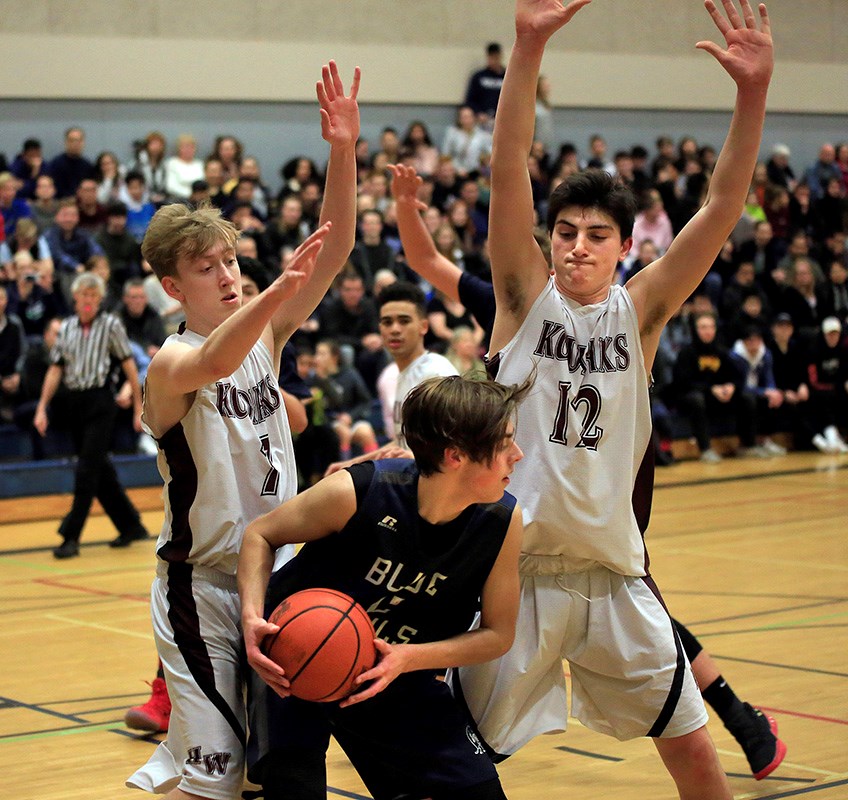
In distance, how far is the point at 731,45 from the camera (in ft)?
12.8

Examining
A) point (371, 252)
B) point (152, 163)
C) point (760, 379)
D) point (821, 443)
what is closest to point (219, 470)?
point (371, 252)

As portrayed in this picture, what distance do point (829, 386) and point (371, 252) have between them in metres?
5.61

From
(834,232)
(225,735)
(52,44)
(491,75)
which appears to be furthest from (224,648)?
(834,232)

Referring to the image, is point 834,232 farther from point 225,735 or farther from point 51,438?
point 225,735

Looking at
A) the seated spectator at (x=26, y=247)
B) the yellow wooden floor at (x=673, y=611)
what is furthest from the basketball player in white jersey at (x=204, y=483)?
the seated spectator at (x=26, y=247)

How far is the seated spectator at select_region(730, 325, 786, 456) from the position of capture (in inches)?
622

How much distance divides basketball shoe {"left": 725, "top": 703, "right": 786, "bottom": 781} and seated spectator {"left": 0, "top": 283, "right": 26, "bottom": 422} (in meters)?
8.53

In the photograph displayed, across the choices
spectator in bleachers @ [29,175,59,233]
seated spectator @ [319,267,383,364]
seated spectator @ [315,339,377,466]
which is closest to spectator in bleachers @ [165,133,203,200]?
spectator in bleachers @ [29,175,59,233]

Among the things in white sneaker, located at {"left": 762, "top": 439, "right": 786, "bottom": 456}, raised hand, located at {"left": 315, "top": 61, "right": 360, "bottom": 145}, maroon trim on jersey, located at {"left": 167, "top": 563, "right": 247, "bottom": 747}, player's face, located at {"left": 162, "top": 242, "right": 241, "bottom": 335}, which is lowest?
white sneaker, located at {"left": 762, "top": 439, "right": 786, "bottom": 456}

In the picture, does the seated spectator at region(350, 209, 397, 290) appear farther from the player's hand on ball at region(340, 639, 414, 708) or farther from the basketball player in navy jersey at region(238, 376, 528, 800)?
the player's hand on ball at region(340, 639, 414, 708)

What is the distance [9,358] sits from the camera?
474 inches

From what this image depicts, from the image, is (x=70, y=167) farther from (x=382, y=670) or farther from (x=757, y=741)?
(x=382, y=670)

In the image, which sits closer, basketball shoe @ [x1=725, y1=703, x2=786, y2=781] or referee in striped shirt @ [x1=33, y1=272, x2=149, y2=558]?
basketball shoe @ [x1=725, y1=703, x2=786, y2=781]

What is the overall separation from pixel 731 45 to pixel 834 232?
16.5 meters
